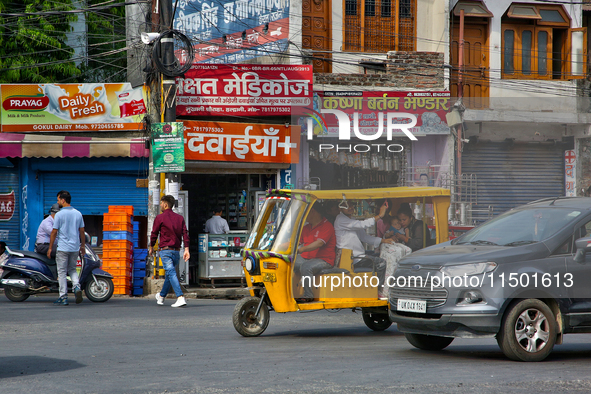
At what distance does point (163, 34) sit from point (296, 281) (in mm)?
8221

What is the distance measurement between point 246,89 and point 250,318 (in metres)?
10.3

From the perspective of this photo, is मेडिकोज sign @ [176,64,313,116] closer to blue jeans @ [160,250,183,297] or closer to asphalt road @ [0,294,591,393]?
blue jeans @ [160,250,183,297]

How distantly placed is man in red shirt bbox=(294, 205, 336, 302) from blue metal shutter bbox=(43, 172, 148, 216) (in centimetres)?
1057

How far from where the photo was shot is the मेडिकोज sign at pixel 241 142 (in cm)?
1766

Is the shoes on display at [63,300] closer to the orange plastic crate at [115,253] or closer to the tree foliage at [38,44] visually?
the orange plastic crate at [115,253]

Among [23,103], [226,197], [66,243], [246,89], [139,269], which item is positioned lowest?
[139,269]

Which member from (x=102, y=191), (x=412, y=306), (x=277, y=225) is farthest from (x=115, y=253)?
(x=412, y=306)

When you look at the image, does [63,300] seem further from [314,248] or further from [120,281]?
[314,248]

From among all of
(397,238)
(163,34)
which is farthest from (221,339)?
(163,34)

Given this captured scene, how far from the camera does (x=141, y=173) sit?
60.5ft

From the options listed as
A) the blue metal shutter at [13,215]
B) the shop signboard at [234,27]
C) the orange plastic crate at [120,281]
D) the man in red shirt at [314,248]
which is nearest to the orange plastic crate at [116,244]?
the orange plastic crate at [120,281]

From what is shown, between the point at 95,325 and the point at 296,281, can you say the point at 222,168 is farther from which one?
the point at 296,281

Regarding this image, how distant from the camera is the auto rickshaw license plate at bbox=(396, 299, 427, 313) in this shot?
7.02 metres

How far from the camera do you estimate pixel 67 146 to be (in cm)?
1756
